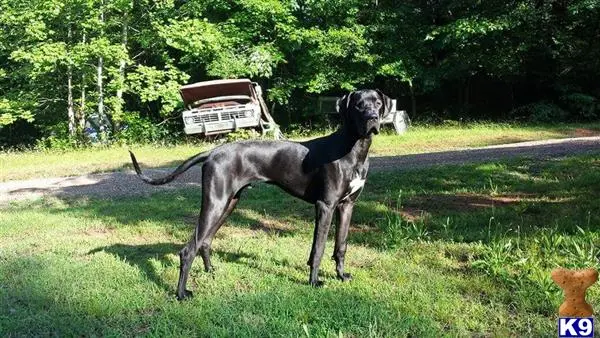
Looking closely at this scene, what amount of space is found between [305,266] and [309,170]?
101 cm

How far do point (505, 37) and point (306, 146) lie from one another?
1973 cm

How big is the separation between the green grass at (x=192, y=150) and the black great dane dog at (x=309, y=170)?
28.5ft

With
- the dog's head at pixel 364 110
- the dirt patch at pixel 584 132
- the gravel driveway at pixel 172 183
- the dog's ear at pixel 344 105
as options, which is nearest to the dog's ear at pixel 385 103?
the dog's head at pixel 364 110

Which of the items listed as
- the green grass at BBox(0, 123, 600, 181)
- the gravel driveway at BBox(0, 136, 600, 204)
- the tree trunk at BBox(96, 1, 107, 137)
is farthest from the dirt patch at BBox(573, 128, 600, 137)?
the tree trunk at BBox(96, 1, 107, 137)

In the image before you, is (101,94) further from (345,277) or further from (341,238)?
(345,277)

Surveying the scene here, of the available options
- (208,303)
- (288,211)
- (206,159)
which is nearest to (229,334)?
(208,303)

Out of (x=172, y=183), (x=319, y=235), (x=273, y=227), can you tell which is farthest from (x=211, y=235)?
(x=172, y=183)

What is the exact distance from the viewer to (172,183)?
10547mm

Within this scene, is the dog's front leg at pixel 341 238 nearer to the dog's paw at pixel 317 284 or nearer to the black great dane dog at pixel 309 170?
the black great dane dog at pixel 309 170

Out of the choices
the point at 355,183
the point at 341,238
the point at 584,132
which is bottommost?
the point at 341,238

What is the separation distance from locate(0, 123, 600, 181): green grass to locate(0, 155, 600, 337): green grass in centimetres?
536

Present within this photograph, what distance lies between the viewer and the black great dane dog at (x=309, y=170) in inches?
173

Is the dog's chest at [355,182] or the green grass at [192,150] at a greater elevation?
the dog's chest at [355,182]

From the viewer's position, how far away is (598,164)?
9.28 metres
